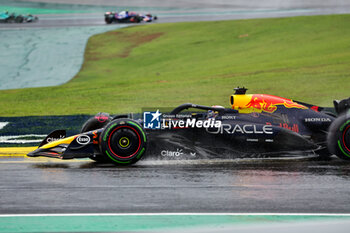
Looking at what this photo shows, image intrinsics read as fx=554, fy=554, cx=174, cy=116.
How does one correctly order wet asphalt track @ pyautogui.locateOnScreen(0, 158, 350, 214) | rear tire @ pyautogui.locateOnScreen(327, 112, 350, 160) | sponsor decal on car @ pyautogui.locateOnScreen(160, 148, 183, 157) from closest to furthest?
wet asphalt track @ pyautogui.locateOnScreen(0, 158, 350, 214)
sponsor decal on car @ pyautogui.locateOnScreen(160, 148, 183, 157)
rear tire @ pyautogui.locateOnScreen(327, 112, 350, 160)

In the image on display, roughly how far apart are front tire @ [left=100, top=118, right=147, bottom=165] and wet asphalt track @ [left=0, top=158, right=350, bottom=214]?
7.9 inches

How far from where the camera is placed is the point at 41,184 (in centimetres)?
740

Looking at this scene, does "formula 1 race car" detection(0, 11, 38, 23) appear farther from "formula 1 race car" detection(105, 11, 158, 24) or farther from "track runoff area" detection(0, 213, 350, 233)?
"track runoff area" detection(0, 213, 350, 233)

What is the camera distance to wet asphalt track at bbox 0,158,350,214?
20.1ft

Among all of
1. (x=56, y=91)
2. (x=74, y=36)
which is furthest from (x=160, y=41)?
(x=56, y=91)

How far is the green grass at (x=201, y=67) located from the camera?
18.9 metres

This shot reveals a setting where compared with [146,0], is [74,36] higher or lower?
lower

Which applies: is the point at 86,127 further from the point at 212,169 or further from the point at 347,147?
the point at 347,147

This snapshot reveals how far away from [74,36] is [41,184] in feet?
95.3

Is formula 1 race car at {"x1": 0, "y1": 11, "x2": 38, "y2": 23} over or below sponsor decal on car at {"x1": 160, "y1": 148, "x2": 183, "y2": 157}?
over

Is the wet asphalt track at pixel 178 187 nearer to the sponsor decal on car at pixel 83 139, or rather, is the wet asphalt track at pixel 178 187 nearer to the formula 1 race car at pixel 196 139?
the formula 1 race car at pixel 196 139

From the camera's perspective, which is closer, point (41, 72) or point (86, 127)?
point (86, 127)

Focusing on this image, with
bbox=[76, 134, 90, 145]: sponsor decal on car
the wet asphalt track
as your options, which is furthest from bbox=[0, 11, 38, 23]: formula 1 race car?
bbox=[76, 134, 90, 145]: sponsor decal on car

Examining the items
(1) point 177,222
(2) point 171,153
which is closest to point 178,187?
(1) point 177,222
